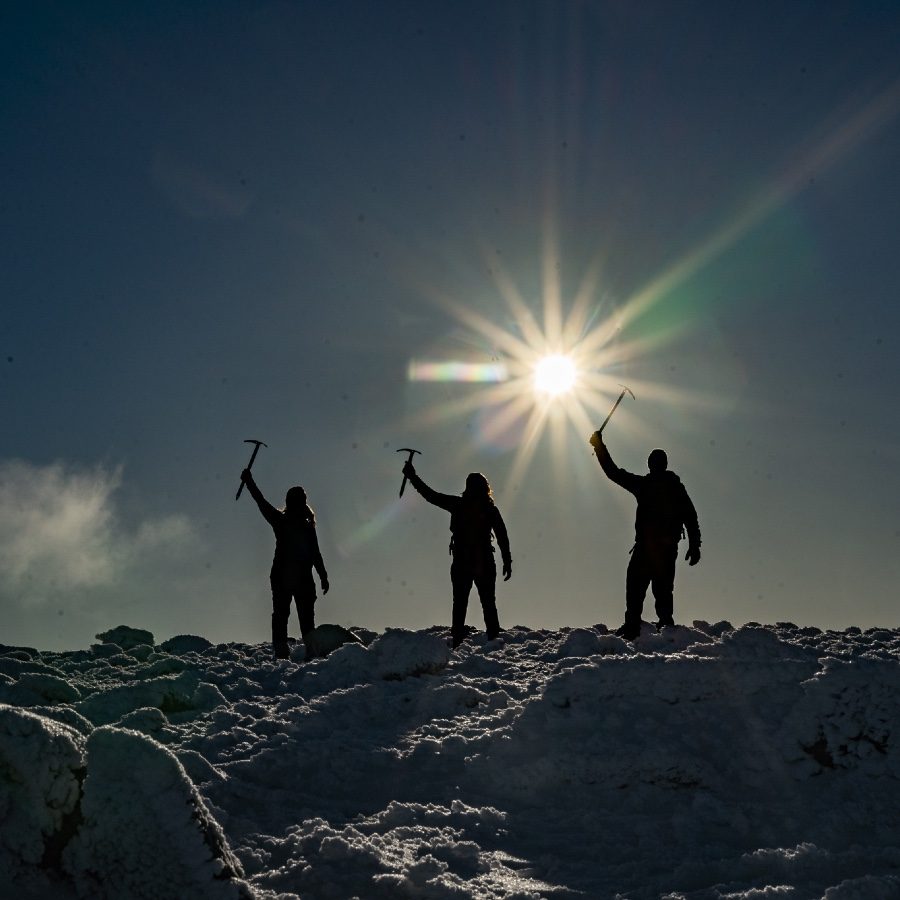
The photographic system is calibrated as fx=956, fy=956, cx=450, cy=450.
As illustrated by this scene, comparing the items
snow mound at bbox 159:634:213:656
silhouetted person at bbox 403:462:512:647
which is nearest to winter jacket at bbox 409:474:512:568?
silhouetted person at bbox 403:462:512:647

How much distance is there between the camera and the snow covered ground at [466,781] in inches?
134

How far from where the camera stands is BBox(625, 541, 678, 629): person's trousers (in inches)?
425

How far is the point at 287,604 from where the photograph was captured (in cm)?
1182

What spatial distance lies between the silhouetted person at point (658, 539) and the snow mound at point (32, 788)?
26.5 ft

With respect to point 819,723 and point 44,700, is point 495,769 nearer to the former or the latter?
point 819,723

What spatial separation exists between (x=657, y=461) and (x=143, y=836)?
8.56m

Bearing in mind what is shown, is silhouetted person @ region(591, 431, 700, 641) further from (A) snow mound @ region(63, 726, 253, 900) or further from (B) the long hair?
(A) snow mound @ region(63, 726, 253, 900)

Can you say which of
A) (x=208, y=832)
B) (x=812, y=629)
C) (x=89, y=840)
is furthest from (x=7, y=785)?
(x=812, y=629)

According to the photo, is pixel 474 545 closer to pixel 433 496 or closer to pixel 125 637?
pixel 433 496

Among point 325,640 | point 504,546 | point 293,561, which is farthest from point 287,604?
point 504,546

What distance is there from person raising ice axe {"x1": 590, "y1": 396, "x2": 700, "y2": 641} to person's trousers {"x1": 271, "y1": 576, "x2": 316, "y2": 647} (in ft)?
12.5

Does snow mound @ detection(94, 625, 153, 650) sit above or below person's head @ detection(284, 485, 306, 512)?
below

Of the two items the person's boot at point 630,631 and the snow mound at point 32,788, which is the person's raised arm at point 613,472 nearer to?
the person's boot at point 630,631

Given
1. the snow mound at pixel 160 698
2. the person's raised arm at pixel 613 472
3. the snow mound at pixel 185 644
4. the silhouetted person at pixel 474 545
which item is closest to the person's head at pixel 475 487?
the silhouetted person at pixel 474 545
